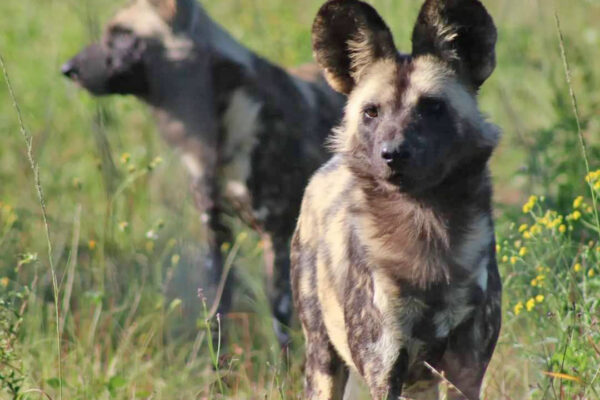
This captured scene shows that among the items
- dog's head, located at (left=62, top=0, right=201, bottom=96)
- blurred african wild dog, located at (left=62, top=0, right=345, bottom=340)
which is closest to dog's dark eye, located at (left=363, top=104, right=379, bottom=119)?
blurred african wild dog, located at (left=62, top=0, right=345, bottom=340)

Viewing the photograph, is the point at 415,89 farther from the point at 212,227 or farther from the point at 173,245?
the point at 212,227

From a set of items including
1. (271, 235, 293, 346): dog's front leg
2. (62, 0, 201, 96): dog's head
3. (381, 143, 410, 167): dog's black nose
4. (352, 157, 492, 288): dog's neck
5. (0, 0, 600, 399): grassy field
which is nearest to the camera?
(381, 143, 410, 167): dog's black nose

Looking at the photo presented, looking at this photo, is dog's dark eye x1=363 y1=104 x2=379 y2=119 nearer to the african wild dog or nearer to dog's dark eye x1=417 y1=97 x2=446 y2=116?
the african wild dog

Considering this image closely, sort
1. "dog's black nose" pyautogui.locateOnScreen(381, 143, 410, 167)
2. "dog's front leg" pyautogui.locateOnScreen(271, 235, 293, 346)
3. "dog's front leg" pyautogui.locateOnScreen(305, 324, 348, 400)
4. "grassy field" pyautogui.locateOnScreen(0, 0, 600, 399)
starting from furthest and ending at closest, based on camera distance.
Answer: "dog's front leg" pyautogui.locateOnScreen(271, 235, 293, 346)
"grassy field" pyautogui.locateOnScreen(0, 0, 600, 399)
"dog's front leg" pyautogui.locateOnScreen(305, 324, 348, 400)
"dog's black nose" pyautogui.locateOnScreen(381, 143, 410, 167)

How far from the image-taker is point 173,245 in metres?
4.83

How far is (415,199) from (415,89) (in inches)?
10.9

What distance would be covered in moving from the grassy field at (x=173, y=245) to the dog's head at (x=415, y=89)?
54 centimetres

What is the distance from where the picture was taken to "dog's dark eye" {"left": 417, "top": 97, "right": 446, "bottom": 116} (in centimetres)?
268

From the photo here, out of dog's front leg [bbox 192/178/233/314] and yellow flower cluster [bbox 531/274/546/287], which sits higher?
yellow flower cluster [bbox 531/274/546/287]

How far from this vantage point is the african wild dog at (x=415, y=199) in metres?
2.62

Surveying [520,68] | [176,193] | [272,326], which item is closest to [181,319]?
[272,326]

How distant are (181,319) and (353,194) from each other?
1.76 meters

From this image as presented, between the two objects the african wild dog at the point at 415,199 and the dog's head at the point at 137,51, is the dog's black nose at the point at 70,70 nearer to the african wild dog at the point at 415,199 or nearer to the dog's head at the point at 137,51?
the dog's head at the point at 137,51

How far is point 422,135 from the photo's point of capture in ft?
8.59
